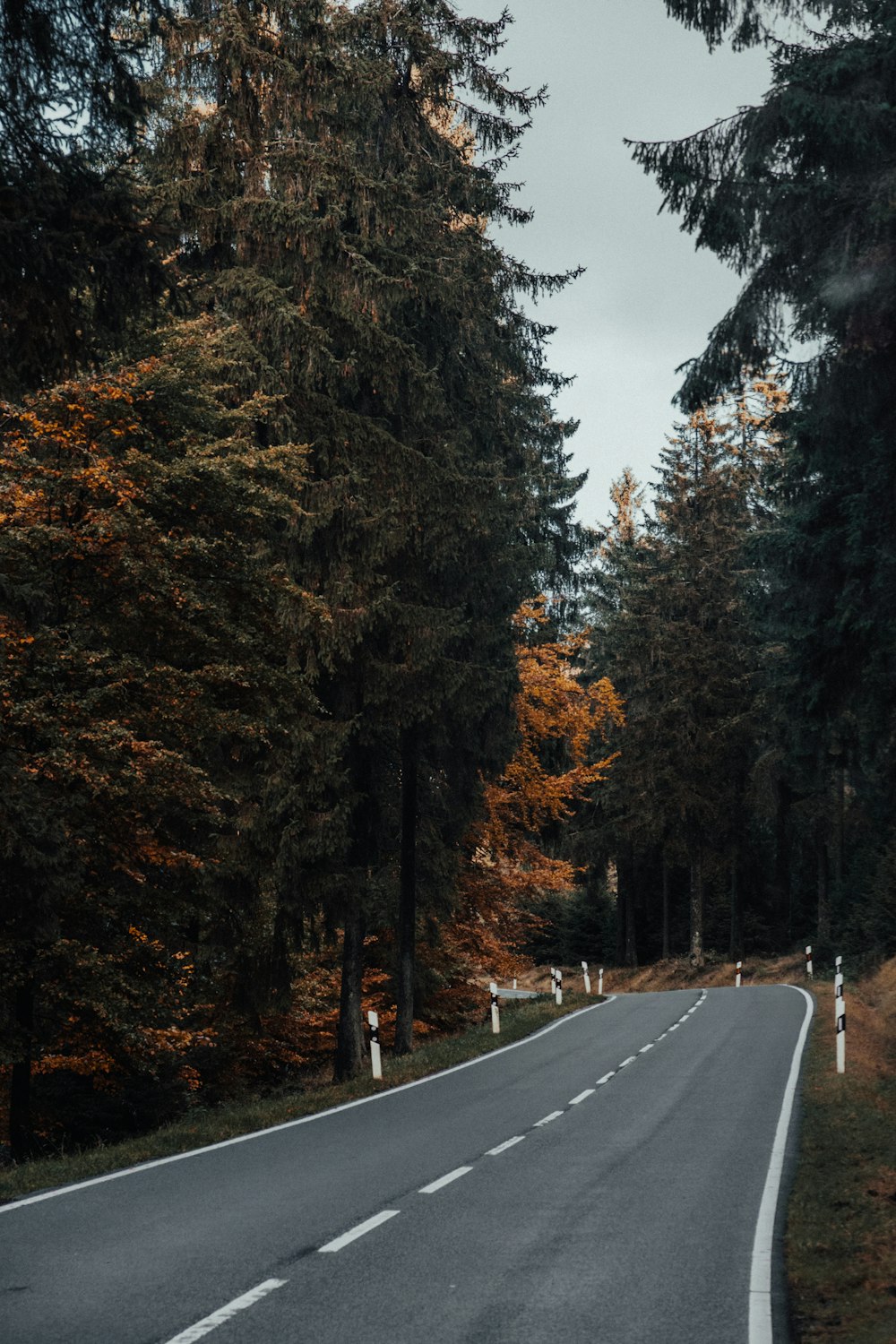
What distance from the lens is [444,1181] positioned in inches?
405

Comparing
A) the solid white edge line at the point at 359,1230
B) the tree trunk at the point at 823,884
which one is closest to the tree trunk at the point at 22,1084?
the solid white edge line at the point at 359,1230

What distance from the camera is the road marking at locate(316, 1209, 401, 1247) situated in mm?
7906

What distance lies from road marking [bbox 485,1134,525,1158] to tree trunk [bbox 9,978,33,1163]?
5.84 m

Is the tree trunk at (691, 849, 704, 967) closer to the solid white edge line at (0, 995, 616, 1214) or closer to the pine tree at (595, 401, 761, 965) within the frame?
the pine tree at (595, 401, 761, 965)

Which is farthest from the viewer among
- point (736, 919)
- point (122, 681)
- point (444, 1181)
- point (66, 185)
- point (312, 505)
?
point (736, 919)

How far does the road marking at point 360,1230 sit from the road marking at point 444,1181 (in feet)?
2.51

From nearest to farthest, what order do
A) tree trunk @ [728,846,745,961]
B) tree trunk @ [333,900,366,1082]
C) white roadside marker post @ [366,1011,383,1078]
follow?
1. white roadside marker post @ [366,1011,383,1078]
2. tree trunk @ [333,900,366,1082]
3. tree trunk @ [728,846,745,961]

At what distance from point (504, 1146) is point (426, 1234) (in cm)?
400

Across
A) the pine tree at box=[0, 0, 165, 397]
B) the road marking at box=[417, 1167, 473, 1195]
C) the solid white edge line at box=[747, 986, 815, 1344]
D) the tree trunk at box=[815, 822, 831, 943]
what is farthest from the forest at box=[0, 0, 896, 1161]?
the tree trunk at box=[815, 822, 831, 943]

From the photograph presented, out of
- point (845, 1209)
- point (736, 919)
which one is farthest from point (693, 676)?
point (845, 1209)

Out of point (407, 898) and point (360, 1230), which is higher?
point (407, 898)

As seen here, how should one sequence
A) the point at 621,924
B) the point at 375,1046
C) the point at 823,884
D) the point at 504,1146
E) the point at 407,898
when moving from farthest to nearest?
1. the point at 621,924
2. the point at 823,884
3. the point at 407,898
4. the point at 375,1046
5. the point at 504,1146

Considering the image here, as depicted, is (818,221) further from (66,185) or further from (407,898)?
(407,898)

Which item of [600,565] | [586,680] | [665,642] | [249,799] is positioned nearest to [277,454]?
[249,799]
